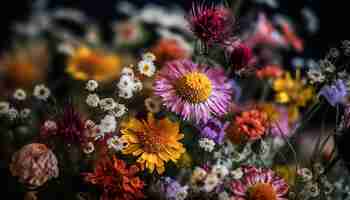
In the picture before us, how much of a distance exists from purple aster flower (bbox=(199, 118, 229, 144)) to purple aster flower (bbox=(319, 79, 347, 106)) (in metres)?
0.11

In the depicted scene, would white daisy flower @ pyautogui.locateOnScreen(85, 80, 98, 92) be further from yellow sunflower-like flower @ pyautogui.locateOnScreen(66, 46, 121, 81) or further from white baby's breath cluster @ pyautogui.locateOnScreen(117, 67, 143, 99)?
yellow sunflower-like flower @ pyautogui.locateOnScreen(66, 46, 121, 81)

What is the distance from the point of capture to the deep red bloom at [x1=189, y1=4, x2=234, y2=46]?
0.60 m

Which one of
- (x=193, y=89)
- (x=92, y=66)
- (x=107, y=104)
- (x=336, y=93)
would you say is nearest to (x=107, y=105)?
(x=107, y=104)

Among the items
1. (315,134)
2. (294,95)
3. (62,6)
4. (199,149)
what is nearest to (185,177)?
(199,149)

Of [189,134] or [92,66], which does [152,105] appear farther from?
[92,66]

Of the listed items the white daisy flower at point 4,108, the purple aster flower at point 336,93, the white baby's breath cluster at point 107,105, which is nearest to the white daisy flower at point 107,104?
the white baby's breath cluster at point 107,105

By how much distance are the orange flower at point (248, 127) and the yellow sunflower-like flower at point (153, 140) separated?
72 millimetres

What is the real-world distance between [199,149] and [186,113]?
49mm

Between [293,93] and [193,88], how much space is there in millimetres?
171

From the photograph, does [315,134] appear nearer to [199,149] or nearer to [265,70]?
[265,70]

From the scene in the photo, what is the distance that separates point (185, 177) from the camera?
676 mm

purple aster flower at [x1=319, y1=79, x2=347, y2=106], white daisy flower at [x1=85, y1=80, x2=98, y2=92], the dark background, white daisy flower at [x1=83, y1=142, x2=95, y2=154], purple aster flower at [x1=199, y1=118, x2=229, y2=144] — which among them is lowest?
white daisy flower at [x1=83, y1=142, x2=95, y2=154]

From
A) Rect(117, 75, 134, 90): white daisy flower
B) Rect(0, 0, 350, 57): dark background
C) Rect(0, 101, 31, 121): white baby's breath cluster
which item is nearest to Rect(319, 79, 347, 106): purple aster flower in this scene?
Rect(0, 0, 350, 57): dark background

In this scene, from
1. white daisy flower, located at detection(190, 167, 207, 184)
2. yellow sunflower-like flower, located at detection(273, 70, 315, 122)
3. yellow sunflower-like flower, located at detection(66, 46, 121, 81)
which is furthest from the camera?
yellow sunflower-like flower, located at detection(66, 46, 121, 81)
